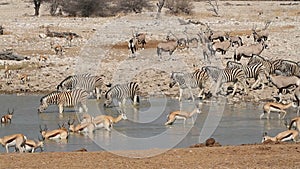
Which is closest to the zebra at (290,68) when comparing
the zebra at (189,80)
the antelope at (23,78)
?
the zebra at (189,80)

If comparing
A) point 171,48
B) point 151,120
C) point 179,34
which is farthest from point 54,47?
point 151,120

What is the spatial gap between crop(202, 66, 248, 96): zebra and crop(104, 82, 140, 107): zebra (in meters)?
2.05

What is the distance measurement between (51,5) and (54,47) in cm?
1960

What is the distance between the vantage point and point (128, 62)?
21.8 meters

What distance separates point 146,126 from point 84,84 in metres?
4.18

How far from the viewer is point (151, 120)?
1381 centimetres

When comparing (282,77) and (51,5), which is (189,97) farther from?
(51,5)

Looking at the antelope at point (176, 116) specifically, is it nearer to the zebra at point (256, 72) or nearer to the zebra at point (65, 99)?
the zebra at point (65, 99)

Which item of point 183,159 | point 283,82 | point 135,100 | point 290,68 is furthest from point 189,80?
point 183,159

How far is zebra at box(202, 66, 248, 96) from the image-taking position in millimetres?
16828

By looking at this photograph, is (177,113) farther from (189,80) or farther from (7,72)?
(7,72)

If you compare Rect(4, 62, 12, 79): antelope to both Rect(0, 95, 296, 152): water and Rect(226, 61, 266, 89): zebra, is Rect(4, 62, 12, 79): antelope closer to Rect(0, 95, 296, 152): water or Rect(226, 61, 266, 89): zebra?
Rect(0, 95, 296, 152): water

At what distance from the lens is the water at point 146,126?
36.7 ft

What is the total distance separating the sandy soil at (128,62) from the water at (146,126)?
1.44 m
